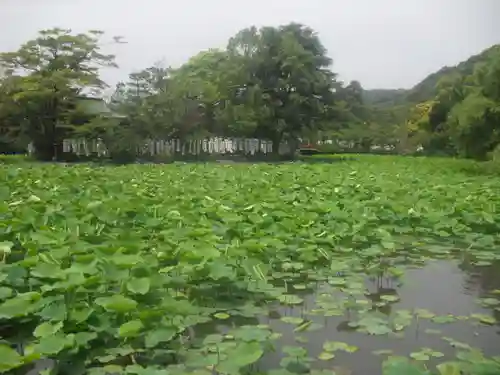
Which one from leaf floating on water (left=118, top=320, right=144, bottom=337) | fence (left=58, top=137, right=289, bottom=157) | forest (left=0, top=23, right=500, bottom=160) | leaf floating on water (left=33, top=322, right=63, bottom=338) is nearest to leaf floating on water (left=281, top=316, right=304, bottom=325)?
leaf floating on water (left=118, top=320, right=144, bottom=337)

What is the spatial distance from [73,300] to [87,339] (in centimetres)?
17

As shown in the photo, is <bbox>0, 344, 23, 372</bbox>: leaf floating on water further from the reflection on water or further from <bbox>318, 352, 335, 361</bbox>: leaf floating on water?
<bbox>318, 352, 335, 361</bbox>: leaf floating on water

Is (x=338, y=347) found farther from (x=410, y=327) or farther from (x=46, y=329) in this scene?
(x=46, y=329)

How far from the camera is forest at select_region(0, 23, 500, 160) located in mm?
7711

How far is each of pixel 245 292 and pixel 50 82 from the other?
739cm

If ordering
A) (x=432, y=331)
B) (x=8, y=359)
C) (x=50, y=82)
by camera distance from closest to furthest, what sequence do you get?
(x=8, y=359) → (x=432, y=331) → (x=50, y=82)

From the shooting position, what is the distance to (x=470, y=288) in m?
1.90

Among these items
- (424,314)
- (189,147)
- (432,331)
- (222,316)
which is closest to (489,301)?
(424,314)

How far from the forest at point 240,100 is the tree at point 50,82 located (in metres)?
0.02

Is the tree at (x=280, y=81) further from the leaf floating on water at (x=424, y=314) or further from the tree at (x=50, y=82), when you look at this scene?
the leaf floating on water at (x=424, y=314)

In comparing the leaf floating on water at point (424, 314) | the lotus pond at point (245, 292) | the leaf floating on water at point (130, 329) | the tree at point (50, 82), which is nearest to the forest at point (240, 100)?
the tree at point (50, 82)

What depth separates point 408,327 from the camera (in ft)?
4.72

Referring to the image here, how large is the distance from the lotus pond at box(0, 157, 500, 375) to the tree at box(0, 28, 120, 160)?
5.62m

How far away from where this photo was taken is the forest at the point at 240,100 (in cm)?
771
